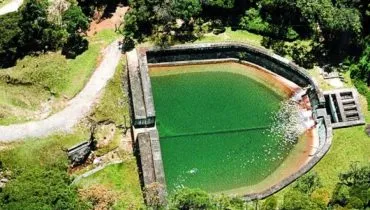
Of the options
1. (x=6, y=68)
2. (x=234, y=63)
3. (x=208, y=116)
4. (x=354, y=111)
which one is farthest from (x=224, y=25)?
(x=6, y=68)

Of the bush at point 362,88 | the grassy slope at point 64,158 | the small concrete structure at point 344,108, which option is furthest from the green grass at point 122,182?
the bush at point 362,88

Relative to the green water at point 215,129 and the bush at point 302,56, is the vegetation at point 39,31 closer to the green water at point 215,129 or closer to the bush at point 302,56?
the green water at point 215,129

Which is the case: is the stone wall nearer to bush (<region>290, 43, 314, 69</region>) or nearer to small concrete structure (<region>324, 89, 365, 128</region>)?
bush (<region>290, 43, 314, 69</region>)

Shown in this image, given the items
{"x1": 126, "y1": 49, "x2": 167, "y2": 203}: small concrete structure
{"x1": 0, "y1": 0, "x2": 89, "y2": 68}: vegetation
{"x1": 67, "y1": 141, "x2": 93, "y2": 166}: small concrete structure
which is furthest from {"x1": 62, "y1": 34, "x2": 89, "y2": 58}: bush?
{"x1": 67, "y1": 141, "x2": 93, "y2": 166}: small concrete structure

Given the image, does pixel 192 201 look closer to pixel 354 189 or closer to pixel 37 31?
pixel 354 189

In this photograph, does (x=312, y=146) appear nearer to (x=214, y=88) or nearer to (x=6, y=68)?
(x=214, y=88)

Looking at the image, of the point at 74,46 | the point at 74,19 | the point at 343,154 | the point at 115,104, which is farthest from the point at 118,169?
the point at 343,154
